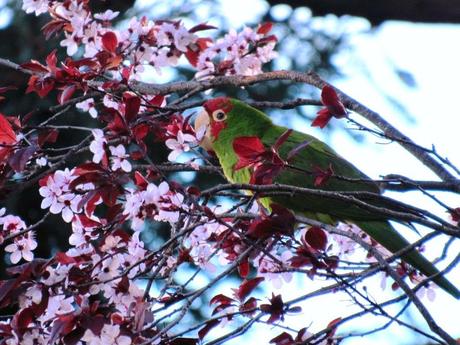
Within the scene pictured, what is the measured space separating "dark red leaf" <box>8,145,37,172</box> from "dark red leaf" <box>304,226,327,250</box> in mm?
823

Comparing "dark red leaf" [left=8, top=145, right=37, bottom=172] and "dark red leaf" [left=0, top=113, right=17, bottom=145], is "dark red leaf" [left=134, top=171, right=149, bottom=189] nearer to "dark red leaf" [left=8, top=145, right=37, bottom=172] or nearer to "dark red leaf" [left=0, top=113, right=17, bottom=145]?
Result: "dark red leaf" [left=8, top=145, right=37, bottom=172]

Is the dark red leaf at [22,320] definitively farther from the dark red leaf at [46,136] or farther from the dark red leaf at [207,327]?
the dark red leaf at [46,136]

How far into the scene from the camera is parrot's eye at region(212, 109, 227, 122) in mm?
3370

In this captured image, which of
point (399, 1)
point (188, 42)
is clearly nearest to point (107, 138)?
point (188, 42)

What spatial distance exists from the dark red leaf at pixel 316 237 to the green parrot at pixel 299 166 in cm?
63

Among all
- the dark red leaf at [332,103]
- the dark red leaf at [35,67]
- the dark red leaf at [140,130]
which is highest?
the dark red leaf at [332,103]

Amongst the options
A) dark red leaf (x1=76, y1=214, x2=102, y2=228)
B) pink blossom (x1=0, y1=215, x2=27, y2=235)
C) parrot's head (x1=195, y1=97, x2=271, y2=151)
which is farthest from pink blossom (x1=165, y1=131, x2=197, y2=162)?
parrot's head (x1=195, y1=97, x2=271, y2=151)

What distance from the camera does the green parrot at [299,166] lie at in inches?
127

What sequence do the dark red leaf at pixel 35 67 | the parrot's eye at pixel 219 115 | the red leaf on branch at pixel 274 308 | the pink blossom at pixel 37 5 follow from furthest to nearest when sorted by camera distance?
1. the pink blossom at pixel 37 5
2. the parrot's eye at pixel 219 115
3. the dark red leaf at pixel 35 67
4. the red leaf on branch at pixel 274 308

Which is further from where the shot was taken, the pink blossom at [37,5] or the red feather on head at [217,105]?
the pink blossom at [37,5]

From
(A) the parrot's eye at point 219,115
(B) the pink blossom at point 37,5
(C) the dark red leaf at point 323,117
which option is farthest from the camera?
(B) the pink blossom at point 37,5

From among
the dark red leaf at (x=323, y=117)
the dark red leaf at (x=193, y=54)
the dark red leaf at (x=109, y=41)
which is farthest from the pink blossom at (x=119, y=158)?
the dark red leaf at (x=193, y=54)

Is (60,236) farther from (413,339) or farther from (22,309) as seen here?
(22,309)

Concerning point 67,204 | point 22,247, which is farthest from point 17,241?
point 67,204
